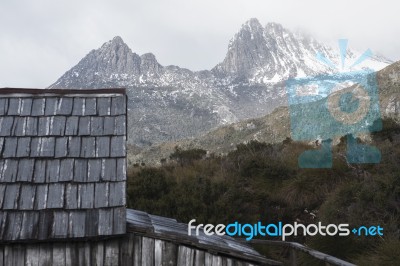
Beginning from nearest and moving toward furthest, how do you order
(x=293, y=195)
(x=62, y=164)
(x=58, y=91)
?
(x=62, y=164), (x=58, y=91), (x=293, y=195)

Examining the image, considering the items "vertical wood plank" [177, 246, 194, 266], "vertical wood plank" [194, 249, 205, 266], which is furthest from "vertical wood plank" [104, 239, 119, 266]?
"vertical wood plank" [194, 249, 205, 266]

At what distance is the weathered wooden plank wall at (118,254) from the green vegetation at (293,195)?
3.18 m

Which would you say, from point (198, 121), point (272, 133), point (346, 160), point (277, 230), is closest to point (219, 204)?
point (277, 230)

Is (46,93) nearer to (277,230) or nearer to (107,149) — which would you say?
(107,149)

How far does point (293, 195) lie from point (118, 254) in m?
6.74

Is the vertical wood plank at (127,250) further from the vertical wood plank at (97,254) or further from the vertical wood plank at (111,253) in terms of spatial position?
the vertical wood plank at (97,254)

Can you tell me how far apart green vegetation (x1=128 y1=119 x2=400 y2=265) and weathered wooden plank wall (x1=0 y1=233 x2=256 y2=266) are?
3.18 metres

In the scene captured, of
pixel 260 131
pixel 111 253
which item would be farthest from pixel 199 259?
pixel 260 131

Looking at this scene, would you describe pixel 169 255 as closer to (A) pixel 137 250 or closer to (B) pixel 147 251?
(B) pixel 147 251

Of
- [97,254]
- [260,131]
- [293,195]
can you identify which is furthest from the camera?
[260,131]

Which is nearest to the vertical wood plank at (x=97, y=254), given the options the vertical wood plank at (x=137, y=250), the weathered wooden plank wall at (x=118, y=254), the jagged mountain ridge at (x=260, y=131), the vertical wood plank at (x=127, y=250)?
the weathered wooden plank wall at (x=118, y=254)

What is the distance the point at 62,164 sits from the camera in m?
4.87

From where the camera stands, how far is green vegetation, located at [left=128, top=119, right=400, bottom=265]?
303 inches

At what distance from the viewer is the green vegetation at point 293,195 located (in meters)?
7.70
